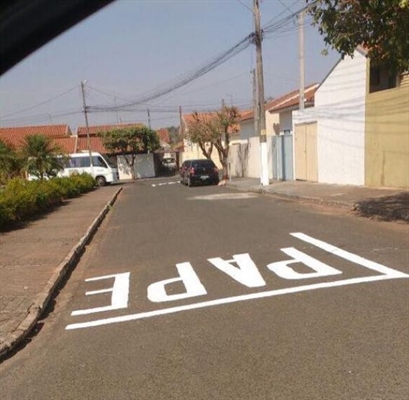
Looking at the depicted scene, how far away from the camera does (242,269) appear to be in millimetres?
7836

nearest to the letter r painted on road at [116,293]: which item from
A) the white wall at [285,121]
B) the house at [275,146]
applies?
the house at [275,146]

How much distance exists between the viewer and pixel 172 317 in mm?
5770

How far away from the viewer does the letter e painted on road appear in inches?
284

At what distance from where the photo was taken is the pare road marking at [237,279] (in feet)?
20.1

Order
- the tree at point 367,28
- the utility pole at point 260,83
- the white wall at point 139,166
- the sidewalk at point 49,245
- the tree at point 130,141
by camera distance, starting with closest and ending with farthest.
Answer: the sidewalk at point 49,245 → the tree at point 367,28 → the utility pole at point 260,83 → the tree at point 130,141 → the white wall at point 139,166

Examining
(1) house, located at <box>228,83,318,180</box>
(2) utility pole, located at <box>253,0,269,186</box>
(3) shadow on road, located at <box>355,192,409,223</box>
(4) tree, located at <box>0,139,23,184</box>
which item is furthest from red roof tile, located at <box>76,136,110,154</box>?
(3) shadow on road, located at <box>355,192,409,223</box>

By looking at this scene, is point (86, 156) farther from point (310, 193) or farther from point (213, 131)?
point (310, 193)

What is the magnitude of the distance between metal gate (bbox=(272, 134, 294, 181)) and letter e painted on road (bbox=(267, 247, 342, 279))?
18.3 m

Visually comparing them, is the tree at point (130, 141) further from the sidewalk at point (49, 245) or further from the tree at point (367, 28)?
the tree at point (367, 28)

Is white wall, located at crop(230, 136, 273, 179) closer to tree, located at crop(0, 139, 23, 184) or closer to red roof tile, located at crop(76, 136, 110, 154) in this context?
tree, located at crop(0, 139, 23, 184)

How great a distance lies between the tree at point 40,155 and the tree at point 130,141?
84.0 ft

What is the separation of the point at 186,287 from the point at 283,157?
69.7 feet

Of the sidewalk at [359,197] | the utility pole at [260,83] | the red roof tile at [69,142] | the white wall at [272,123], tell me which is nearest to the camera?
the sidewalk at [359,197]

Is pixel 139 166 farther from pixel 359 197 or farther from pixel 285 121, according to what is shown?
pixel 359 197
